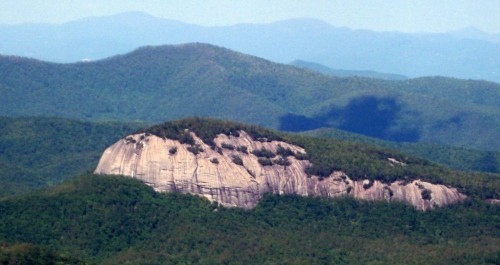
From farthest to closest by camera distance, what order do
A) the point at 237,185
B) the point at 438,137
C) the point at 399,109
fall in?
the point at 399,109 < the point at 438,137 < the point at 237,185

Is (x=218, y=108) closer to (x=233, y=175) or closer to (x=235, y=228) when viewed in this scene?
(x=233, y=175)

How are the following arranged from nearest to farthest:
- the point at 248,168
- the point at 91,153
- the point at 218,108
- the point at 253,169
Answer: the point at 248,168 → the point at 253,169 → the point at 91,153 → the point at 218,108

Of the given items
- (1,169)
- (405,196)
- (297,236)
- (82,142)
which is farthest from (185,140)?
(82,142)

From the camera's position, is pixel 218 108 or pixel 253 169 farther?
pixel 218 108

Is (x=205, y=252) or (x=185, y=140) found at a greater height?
(x=185, y=140)

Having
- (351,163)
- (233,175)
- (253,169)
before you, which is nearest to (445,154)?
(351,163)

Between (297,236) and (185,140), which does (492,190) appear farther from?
(185,140)

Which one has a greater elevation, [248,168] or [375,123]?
[248,168]
